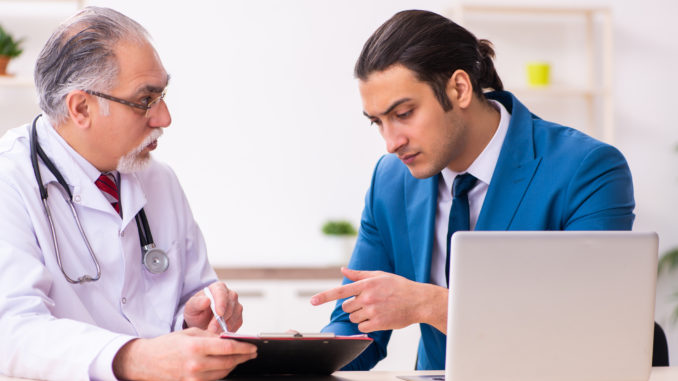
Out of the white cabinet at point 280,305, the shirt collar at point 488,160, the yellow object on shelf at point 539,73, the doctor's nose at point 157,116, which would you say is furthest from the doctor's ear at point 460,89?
the yellow object on shelf at point 539,73

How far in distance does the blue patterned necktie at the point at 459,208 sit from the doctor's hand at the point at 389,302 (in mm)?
A: 359

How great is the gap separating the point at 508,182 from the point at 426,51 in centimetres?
41

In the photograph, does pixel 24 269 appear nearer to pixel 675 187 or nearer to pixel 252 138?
pixel 252 138

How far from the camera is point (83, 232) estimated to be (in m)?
1.72

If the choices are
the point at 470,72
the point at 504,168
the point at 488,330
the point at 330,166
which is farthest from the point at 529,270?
the point at 330,166

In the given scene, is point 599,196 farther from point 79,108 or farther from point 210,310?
point 79,108

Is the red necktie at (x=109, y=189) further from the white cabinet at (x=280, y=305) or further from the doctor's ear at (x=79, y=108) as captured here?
the white cabinet at (x=280, y=305)

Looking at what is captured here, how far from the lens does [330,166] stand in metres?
4.25

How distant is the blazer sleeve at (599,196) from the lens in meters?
1.77

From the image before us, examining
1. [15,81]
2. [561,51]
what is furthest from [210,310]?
[561,51]

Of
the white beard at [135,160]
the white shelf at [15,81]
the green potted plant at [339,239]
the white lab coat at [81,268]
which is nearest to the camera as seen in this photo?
the white lab coat at [81,268]

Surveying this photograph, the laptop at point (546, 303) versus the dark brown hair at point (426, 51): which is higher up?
the dark brown hair at point (426, 51)

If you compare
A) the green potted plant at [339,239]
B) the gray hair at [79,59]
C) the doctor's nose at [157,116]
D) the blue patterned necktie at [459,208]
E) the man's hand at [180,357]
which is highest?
the gray hair at [79,59]

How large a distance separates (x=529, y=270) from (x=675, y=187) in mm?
3780
